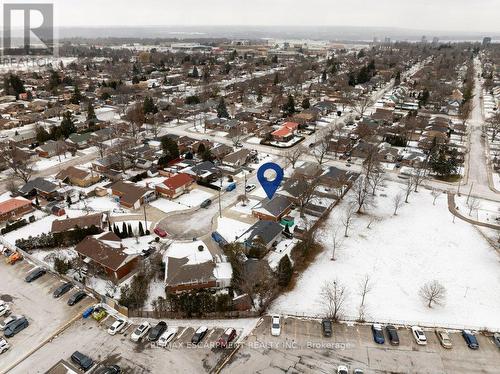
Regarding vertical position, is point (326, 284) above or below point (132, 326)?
above

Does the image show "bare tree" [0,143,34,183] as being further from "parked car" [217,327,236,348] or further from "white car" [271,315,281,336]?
"white car" [271,315,281,336]

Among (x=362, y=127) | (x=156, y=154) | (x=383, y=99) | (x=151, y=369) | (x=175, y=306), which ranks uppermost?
(x=383, y=99)

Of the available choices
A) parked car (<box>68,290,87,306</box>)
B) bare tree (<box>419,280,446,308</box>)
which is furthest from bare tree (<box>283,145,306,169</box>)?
parked car (<box>68,290,87,306</box>)

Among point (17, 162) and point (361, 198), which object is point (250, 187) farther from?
point (17, 162)

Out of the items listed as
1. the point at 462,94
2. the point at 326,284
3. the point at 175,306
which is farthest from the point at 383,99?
the point at 175,306

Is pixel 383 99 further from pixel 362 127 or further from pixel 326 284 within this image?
pixel 326 284

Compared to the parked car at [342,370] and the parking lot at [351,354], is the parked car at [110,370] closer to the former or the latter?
the parking lot at [351,354]
